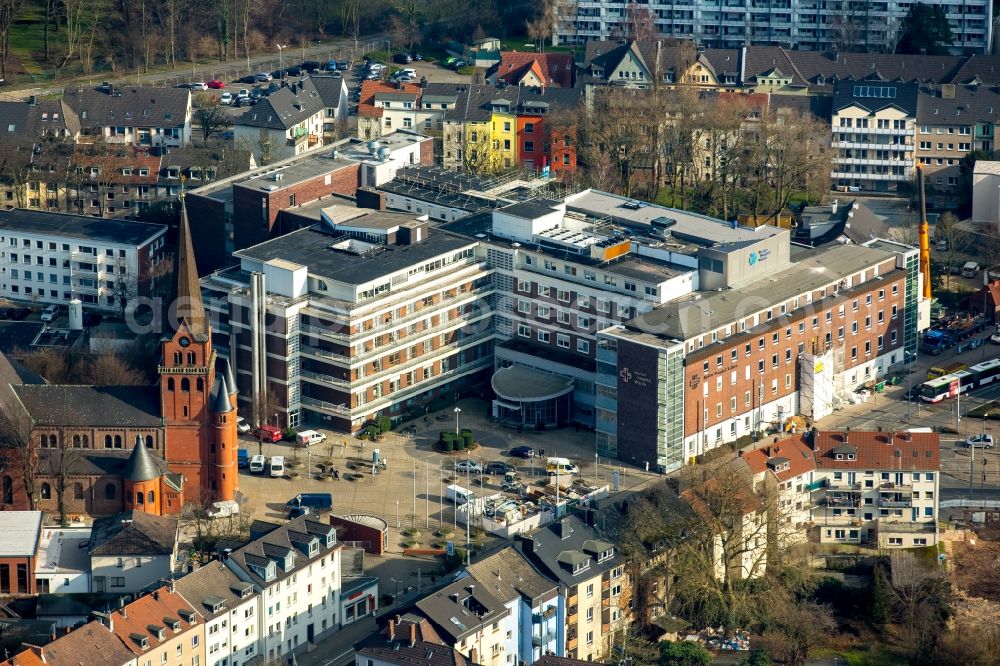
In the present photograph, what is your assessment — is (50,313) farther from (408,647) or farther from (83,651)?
(408,647)

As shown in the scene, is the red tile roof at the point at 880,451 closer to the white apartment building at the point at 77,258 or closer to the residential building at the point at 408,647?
the residential building at the point at 408,647

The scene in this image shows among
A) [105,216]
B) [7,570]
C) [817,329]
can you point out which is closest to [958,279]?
[817,329]

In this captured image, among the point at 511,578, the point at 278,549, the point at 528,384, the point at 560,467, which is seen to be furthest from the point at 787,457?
the point at 278,549

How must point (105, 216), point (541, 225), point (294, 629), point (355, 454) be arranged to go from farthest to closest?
point (105, 216), point (541, 225), point (355, 454), point (294, 629)

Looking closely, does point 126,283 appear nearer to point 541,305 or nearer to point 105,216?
point 105,216

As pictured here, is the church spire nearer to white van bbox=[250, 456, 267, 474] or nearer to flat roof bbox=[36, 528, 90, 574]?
white van bbox=[250, 456, 267, 474]
